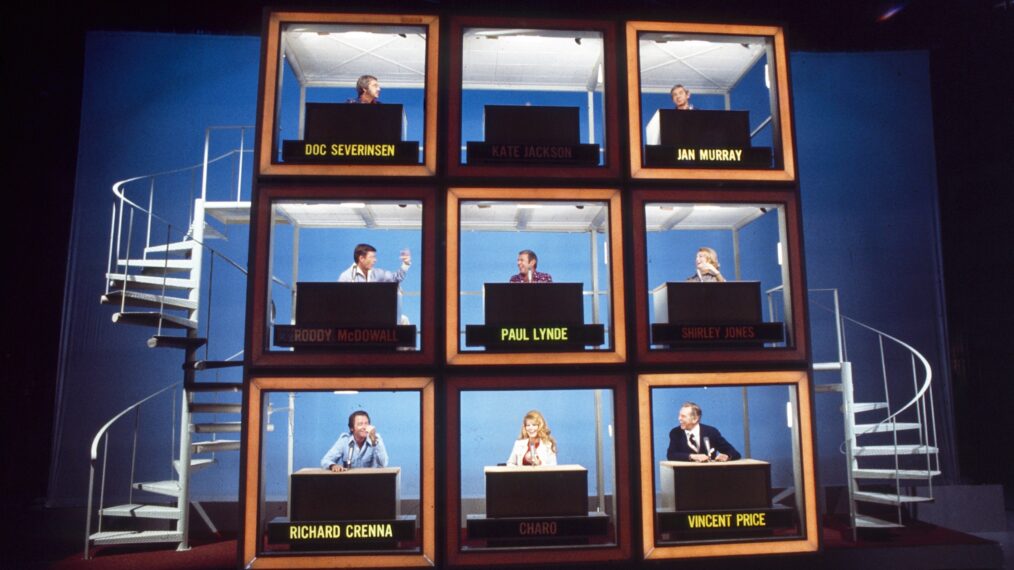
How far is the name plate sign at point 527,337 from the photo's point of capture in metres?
4.78

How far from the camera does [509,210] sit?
5.80 meters

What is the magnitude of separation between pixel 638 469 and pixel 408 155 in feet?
8.98

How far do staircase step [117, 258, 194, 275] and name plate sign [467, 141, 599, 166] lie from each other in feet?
9.48

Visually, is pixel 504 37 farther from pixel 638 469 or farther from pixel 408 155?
pixel 638 469

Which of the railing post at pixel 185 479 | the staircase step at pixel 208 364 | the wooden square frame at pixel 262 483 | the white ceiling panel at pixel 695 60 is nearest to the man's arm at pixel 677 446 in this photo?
the wooden square frame at pixel 262 483

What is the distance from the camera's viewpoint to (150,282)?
5816 millimetres

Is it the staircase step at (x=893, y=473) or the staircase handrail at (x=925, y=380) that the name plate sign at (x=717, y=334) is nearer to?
the staircase handrail at (x=925, y=380)

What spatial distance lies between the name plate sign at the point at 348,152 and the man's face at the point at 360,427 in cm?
205

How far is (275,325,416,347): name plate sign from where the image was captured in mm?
4676

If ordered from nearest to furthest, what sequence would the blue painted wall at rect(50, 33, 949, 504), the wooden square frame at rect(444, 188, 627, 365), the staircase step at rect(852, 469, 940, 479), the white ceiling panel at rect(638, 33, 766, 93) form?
the wooden square frame at rect(444, 188, 627, 365) → the white ceiling panel at rect(638, 33, 766, 93) → the staircase step at rect(852, 469, 940, 479) → the blue painted wall at rect(50, 33, 949, 504)

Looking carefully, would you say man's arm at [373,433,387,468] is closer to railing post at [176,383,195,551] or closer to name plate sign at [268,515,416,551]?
name plate sign at [268,515,416,551]

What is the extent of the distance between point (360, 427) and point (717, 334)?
2859 millimetres

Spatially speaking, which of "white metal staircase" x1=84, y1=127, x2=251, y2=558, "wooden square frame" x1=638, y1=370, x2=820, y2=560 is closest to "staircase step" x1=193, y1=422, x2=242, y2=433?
"white metal staircase" x1=84, y1=127, x2=251, y2=558

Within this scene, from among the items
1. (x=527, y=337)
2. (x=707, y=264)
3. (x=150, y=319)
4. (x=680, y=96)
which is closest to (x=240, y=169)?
(x=150, y=319)
